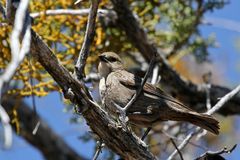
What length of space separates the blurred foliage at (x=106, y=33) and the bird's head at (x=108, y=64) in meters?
0.56

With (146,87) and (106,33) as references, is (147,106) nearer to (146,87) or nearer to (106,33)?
(146,87)

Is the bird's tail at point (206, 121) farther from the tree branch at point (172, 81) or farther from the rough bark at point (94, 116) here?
the tree branch at point (172, 81)

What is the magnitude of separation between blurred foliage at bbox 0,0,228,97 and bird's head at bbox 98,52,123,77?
563 millimetres

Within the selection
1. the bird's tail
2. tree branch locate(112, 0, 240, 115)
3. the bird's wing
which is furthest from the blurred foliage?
the bird's tail

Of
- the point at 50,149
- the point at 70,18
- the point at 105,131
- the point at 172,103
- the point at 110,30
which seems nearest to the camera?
the point at 105,131

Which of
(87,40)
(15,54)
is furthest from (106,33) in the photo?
(15,54)

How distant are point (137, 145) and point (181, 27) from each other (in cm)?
250

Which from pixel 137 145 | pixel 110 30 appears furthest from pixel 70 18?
pixel 137 145

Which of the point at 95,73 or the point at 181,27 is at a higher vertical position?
the point at 181,27

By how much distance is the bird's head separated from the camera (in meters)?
4.49

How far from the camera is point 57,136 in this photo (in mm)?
7293

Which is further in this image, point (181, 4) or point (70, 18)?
point (181, 4)

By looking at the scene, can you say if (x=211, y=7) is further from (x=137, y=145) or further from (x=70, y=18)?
(x=137, y=145)

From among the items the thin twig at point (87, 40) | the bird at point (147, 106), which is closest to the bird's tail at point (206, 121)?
the bird at point (147, 106)
